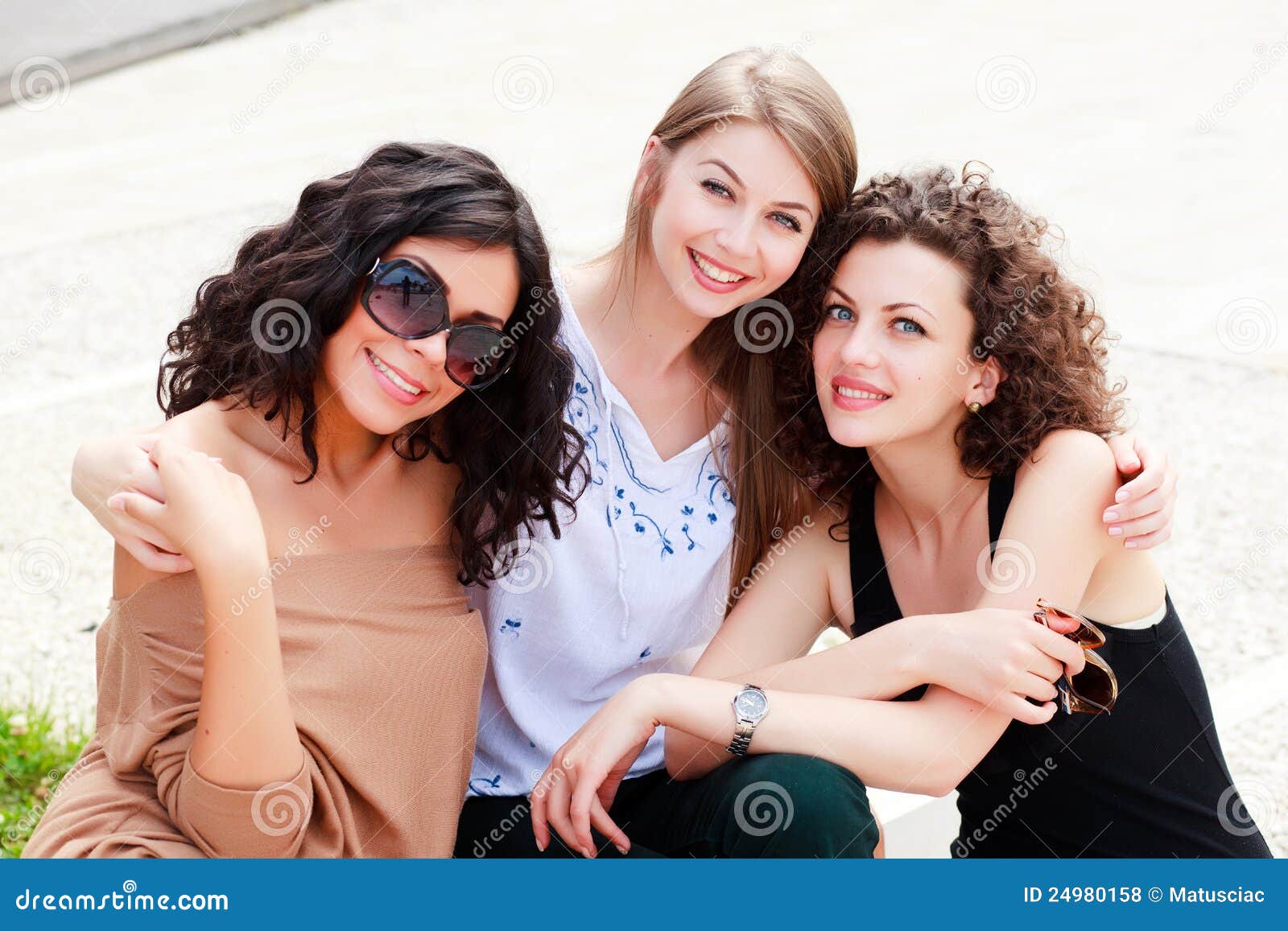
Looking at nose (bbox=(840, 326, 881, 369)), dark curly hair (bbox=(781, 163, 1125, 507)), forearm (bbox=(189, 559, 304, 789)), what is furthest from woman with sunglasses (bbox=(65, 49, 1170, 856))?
forearm (bbox=(189, 559, 304, 789))

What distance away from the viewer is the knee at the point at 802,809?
2.44 metres

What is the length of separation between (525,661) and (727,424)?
2.26 ft

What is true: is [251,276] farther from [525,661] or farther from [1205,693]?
[1205,693]

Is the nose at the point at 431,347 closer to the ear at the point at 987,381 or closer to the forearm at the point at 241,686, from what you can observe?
the forearm at the point at 241,686

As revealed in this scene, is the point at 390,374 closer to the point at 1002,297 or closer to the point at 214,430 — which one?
the point at 214,430

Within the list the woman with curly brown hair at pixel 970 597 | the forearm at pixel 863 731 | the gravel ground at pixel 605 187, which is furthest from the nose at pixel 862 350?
the gravel ground at pixel 605 187

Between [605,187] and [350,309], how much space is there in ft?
24.2

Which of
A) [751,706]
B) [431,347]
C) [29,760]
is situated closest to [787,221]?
[431,347]

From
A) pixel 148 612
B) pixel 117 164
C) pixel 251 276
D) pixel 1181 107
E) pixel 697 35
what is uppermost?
pixel 697 35

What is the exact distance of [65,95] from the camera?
13.0m

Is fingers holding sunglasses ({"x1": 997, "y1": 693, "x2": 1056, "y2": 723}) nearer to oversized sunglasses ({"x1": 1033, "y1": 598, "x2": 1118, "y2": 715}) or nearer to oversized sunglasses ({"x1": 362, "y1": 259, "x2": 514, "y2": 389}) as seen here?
oversized sunglasses ({"x1": 1033, "y1": 598, "x2": 1118, "y2": 715})

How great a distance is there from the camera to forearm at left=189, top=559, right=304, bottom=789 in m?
2.19

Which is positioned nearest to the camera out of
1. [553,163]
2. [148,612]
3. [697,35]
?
[148,612]

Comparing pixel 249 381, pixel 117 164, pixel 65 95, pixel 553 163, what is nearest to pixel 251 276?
pixel 249 381
